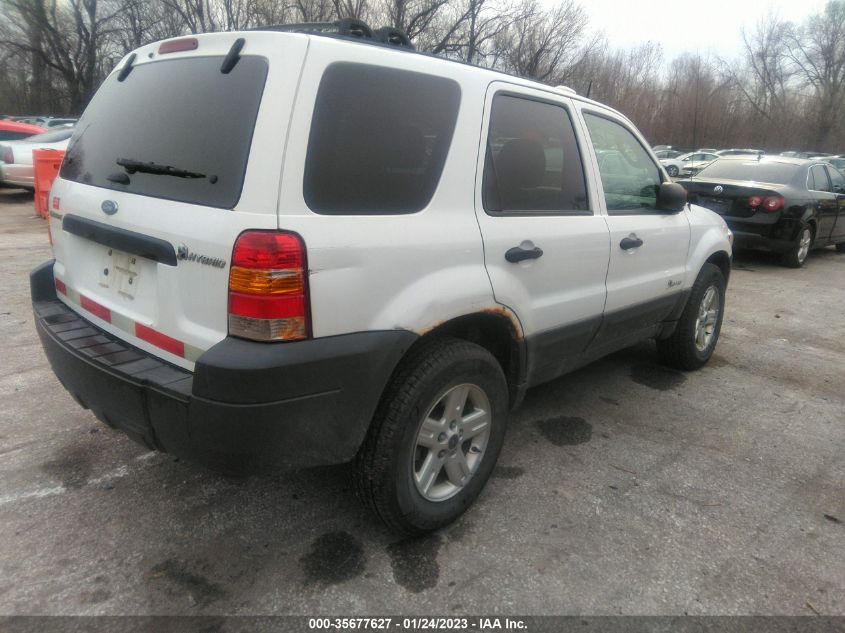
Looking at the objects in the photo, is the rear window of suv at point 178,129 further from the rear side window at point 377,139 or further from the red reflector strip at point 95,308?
the red reflector strip at point 95,308

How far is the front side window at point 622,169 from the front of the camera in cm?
332

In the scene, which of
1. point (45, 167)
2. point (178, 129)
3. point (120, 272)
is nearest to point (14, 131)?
point (45, 167)

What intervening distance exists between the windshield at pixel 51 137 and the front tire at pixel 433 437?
12.5 m

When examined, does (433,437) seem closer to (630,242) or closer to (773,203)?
(630,242)

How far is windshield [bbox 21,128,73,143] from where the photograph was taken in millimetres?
11998

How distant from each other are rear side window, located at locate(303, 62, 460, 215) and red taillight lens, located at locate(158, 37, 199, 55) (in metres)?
0.68

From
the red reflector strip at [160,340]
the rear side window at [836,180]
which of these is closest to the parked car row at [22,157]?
the red reflector strip at [160,340]

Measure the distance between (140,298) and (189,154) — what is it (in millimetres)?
559

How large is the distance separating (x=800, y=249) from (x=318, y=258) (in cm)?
922

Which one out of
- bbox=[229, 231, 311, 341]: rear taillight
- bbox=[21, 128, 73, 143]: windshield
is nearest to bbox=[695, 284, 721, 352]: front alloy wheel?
bbox=[229, 231, 311, 341]: rear taillight

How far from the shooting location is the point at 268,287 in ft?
6.12

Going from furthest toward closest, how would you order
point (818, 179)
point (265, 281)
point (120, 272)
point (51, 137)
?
point (51, 137), point (818, 179), point (120, 272), point (265, 281)

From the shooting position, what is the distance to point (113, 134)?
250cm

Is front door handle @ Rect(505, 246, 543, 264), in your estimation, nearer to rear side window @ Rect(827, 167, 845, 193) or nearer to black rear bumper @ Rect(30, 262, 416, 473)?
black rear bumper @ Rect(30, 262, 416, 473)
